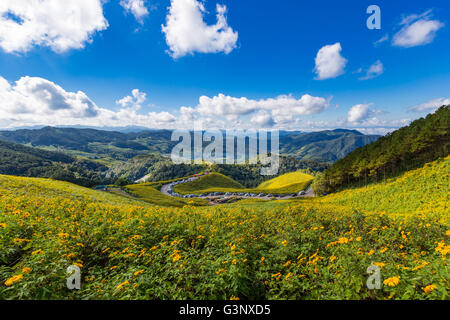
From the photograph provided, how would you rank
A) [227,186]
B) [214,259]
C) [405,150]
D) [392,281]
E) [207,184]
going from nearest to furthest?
[392,281] → [214,259] → [405,150] → [207,184] → [227,186]

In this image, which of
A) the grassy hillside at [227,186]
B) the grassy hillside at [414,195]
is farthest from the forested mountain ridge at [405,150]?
the grassy hillside at [227,186]

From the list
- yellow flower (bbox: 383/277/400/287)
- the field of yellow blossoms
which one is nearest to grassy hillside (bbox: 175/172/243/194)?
the field of yellow blossoms

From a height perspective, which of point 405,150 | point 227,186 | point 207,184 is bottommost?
point 227,186

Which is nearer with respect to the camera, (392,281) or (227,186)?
(392,281)

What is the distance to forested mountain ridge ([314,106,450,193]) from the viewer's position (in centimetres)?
4134

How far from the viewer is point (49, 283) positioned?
13.2ft

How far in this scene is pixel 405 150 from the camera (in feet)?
144

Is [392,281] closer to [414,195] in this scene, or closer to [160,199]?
[414,195]

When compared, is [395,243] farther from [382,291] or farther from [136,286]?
[136,286]

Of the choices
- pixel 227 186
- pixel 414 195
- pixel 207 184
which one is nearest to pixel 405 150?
pixel 414 195

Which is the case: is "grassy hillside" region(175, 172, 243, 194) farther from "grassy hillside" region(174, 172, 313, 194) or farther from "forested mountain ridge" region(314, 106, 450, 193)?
"forested mountain ridge" region(314, 106, 450, 193)
